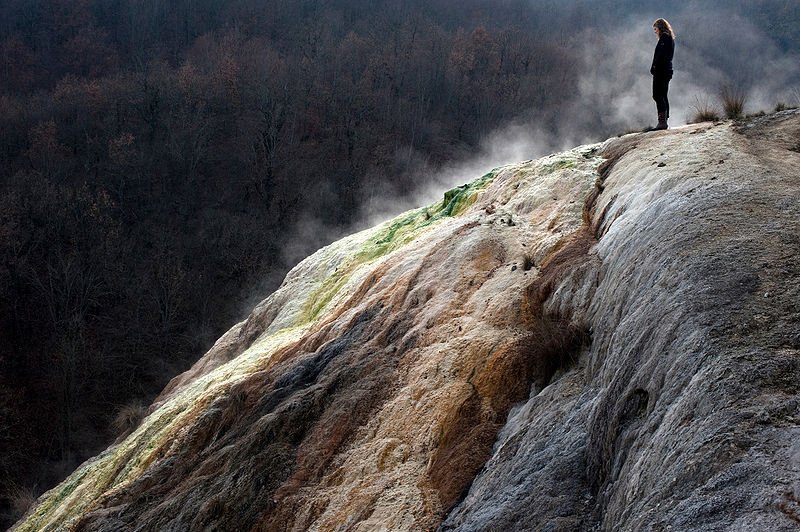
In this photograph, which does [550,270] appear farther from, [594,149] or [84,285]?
[84,285]

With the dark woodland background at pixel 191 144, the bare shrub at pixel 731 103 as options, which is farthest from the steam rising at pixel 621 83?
the bare shrub at pixel 731 103

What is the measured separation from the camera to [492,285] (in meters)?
7.93

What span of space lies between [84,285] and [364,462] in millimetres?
34368

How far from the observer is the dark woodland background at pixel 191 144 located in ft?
113

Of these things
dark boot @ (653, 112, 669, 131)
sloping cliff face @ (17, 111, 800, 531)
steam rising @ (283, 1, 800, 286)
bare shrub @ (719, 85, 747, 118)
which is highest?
bare shrub @ (719, 85, 747, 118)

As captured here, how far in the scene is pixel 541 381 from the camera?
615 centimetres

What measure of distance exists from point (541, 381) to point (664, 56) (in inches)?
232

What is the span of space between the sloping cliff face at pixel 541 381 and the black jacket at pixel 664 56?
3.64ft

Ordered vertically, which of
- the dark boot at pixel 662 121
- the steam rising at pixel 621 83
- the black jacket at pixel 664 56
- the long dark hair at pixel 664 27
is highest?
the long dark hair at pixel 664 27

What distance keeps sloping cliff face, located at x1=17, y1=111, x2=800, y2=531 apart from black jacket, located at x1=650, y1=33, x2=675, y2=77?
1.11 m

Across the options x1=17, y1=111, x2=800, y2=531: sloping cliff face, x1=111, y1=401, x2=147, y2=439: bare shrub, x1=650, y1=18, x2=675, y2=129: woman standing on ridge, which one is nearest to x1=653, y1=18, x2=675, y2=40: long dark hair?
x1=650, y1=18, x2=675, y2=129: woman standing on ridge

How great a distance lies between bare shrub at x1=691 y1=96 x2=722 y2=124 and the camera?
930 cm

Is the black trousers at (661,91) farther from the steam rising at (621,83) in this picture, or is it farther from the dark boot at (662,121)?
the steam rising at (621,83)

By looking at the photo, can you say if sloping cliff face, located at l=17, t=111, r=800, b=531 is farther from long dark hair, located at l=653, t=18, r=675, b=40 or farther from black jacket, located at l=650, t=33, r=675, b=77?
long dark hair, located at l=653, t=18, r=675, b=40
